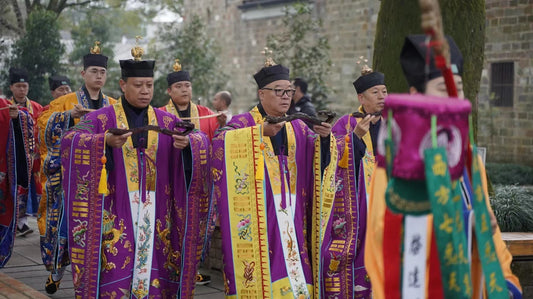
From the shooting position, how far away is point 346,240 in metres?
6.63

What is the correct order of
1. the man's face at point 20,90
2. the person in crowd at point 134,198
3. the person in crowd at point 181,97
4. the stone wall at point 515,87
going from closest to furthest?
the person in crowd at point 134,198 → the person in crowd at point 181,97 → the man's face at point 20,90 → the stone wall at point 515,87

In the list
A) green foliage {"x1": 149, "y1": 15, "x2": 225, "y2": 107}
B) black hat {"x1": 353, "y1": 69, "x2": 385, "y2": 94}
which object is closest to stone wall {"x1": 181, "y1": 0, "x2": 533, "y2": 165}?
A: green foliage {"x1": 149, "y1": 15, "x2": 225, "y2": 107}

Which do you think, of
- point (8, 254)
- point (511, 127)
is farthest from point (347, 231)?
point (511, 127)

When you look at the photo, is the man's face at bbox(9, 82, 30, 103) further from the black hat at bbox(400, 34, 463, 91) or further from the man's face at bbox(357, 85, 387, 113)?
the black hat at bbox(400, 34, 463, 91)

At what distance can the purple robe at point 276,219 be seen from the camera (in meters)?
5.91

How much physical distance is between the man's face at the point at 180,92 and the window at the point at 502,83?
32.9ft

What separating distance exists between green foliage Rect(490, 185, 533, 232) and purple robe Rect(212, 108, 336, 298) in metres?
2.16

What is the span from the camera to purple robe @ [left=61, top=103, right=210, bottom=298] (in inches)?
238

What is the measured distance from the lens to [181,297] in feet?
20.6

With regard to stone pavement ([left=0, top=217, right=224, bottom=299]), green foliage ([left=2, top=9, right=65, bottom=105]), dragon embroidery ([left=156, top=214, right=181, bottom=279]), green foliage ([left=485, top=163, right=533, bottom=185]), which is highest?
green foliage ([left=2, top=9, right=65, bottom=105])

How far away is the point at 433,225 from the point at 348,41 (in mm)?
17397

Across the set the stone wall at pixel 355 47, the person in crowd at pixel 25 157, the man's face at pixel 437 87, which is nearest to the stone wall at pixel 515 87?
the stone wall at pixel 355 47

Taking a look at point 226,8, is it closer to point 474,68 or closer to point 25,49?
point 25,49

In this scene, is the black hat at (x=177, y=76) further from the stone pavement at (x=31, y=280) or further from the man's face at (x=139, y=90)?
the man's face at (x=139, y=90)
